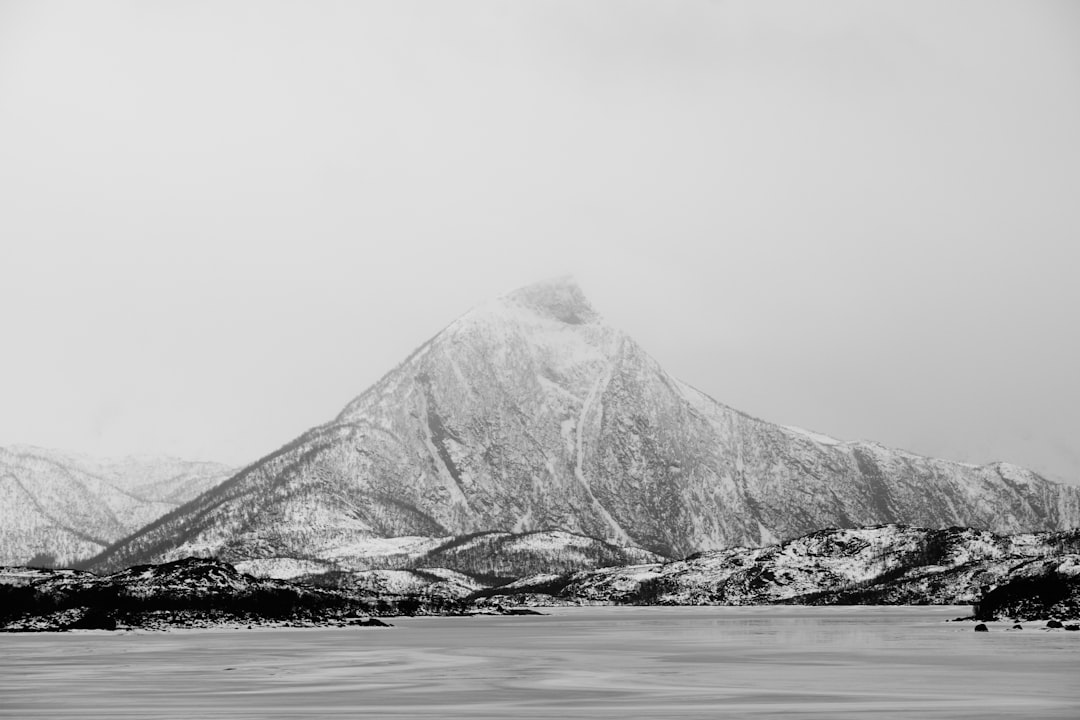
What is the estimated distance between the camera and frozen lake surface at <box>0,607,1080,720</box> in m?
77.4

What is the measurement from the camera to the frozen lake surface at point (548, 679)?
77.4m

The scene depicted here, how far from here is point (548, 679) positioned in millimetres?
102750

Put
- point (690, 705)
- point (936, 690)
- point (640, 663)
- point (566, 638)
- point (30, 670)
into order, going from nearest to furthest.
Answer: point (690, 705) → point (936, 690) → point (30, 670) → point (640, 663) → point (566, 638)

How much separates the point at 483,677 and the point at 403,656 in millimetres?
35451

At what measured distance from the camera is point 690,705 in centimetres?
7938

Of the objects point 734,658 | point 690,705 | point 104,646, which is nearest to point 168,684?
point 690,705

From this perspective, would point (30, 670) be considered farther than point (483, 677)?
Yes

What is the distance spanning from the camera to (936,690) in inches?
3489

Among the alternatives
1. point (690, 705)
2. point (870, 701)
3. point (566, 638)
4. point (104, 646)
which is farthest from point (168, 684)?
point (566, 638)

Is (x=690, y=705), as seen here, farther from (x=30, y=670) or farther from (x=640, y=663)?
(x=30, y=670)

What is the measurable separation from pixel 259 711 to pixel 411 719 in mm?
9368

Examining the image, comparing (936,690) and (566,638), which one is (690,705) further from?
Result: (566,638)

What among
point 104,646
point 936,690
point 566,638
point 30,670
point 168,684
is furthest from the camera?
point 566,638

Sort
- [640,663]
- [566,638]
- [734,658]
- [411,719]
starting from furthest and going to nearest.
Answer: [566,638] → [734,658] → [640,663] → [411,719]
